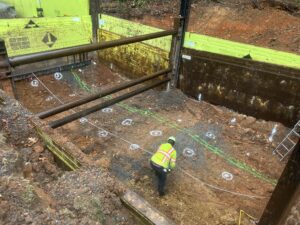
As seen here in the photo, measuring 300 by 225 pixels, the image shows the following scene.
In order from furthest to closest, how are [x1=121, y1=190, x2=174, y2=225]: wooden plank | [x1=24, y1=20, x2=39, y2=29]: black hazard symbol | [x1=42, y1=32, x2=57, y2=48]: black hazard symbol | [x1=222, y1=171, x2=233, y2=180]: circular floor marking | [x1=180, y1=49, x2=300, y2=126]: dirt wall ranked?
[x1=42, y1=32, x2=57, y2=48]: black hazard symbol → [x1=24, y1=20, x2=39, y2=29]: black hazard symbol → [x1=180, y1=49, x2=300, y2=126]: dirt wall → [x1=222, y1=171, x2=233, y2=180]: circular floor marking → [x1=121, y1=190, x2=174, y2=225]: wooden plank

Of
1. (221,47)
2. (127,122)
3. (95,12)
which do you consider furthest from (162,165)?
(95,12)

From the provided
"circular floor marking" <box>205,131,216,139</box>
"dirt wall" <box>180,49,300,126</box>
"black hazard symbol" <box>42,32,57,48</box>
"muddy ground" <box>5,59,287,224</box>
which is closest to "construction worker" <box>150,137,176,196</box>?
"muddy ground" <box>5,59,287,224</box>

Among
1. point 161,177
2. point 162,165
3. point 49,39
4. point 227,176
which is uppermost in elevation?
point 49,39

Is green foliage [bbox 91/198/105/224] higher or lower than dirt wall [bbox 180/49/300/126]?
higher

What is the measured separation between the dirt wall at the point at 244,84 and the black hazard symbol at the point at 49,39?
11.3 ft

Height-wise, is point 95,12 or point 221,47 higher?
point 95,12

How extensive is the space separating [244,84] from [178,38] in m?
1.64

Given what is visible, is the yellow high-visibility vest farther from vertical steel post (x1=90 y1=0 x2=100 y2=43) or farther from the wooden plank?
vertical steel post (x1=90 y1=0 x2=100 y2=43)

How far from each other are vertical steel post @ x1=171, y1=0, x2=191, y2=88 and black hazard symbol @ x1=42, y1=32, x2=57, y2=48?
125 inches

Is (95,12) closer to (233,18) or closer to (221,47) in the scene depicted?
(221,47)

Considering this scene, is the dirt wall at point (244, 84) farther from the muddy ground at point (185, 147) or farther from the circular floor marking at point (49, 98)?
the circular floor marking at point (49, 98)

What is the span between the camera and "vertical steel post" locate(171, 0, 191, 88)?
5148mm

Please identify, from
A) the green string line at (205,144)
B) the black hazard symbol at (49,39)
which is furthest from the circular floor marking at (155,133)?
the black hazard symbol at (49,39)

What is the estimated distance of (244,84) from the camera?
16.4ft
